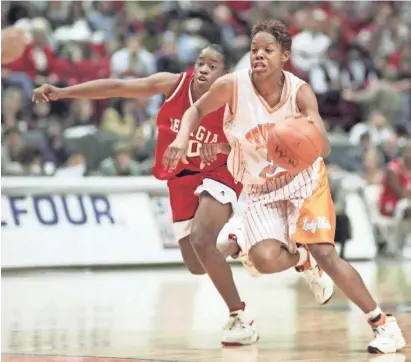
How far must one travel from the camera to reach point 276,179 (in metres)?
6.01

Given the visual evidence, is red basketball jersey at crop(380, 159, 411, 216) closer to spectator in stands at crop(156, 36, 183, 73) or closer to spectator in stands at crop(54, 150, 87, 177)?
spectator in stands at crop(156, 36, 183, 73)

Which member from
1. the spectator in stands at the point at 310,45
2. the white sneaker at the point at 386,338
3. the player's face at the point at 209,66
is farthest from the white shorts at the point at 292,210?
the spectator in stands at the point at 310,45

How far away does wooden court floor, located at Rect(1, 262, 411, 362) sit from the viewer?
5660 mm

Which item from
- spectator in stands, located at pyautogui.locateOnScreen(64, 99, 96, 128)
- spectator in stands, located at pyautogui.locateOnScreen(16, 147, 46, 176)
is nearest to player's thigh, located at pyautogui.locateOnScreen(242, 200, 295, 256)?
spectator in stands, located at pyautogui.locateOnScreen(16, 147, 46, 176)

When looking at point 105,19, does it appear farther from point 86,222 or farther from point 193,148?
point 193,148

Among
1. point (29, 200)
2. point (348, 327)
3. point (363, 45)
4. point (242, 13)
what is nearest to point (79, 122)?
point (29, 200)

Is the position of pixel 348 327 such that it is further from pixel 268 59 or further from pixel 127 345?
pixel 268 59

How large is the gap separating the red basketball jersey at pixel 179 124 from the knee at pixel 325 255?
1.07 meters

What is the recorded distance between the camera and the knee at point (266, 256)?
231 inches

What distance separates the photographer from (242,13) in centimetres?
1780

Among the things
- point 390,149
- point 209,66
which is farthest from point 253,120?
point 390,149

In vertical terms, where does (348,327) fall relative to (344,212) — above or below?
above

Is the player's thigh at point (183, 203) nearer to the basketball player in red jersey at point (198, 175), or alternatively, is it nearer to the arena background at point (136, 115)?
the basketball player in red jersey at point (198, 175)

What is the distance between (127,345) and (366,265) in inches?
275
